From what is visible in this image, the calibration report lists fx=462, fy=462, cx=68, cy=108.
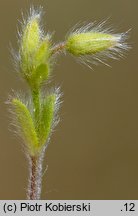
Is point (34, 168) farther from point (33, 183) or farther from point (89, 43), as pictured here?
point (89, 43)

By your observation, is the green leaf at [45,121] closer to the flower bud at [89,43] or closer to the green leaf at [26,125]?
the green leaf at [26,125]

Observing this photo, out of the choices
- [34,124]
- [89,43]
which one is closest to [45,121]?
[34,124]

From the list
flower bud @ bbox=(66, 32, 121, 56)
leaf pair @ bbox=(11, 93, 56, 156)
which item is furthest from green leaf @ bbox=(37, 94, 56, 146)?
flower bud @ bbox=(66, 32, 121, 56)

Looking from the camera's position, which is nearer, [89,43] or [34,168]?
[34,168]

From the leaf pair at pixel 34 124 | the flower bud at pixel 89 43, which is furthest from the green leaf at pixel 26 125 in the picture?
the flower bud at pixel 89 43

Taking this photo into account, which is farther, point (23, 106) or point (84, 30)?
point (84, 30)

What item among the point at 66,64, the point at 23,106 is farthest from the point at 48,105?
the point at 66,64

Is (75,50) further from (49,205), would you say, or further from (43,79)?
(49,205)

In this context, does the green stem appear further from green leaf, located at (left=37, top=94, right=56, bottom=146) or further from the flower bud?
the flower bud

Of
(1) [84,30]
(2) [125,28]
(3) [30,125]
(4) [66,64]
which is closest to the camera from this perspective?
(3) [30,125]
